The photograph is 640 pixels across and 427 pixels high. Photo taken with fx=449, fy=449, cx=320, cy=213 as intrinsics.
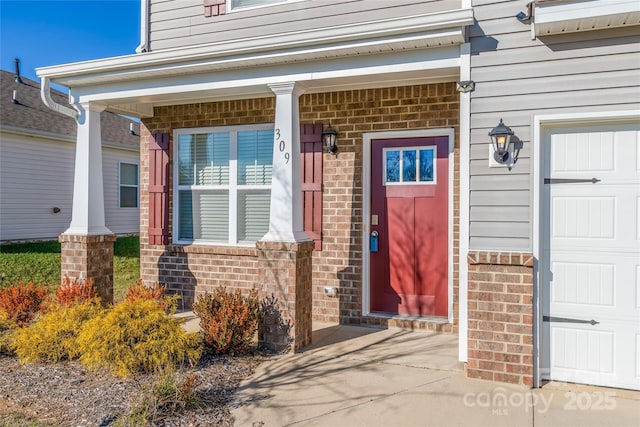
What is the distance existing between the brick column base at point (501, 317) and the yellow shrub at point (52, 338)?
359cm

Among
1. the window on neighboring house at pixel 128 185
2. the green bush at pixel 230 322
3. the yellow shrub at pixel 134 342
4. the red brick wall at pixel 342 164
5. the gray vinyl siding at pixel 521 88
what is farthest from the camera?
the window on neighboring house at pixel 128 185

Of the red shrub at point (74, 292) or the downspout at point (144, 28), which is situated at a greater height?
the downspout at point (144, 28)

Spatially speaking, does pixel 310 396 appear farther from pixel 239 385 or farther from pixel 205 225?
pixel 205 225

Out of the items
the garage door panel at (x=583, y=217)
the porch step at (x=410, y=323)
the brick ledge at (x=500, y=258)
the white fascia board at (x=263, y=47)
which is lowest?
the porch step at (x=410, y=323)

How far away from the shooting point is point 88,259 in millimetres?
5438

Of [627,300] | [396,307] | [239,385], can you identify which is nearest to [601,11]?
[627,300]

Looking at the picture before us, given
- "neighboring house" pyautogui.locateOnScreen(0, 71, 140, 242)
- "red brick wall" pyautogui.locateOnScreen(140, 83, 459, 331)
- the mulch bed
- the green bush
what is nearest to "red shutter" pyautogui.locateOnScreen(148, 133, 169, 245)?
"red brick wall" pyautogui.locateOnScreen(140, 83, 459, 331)

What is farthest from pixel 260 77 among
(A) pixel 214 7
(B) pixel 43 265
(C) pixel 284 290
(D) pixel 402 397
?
(B) pixel 43 265

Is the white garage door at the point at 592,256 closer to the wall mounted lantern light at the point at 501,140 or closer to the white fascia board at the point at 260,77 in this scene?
the wall mounted lantern light at the point at 501,140

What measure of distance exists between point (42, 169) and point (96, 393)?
9.72m

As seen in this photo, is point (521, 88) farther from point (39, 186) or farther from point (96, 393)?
point (39, 186)

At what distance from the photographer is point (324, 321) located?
5559mm

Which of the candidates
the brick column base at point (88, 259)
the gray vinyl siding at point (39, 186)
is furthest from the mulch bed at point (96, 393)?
the gray vinyl siding at point (39, 186)

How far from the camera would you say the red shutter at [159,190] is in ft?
20.7
